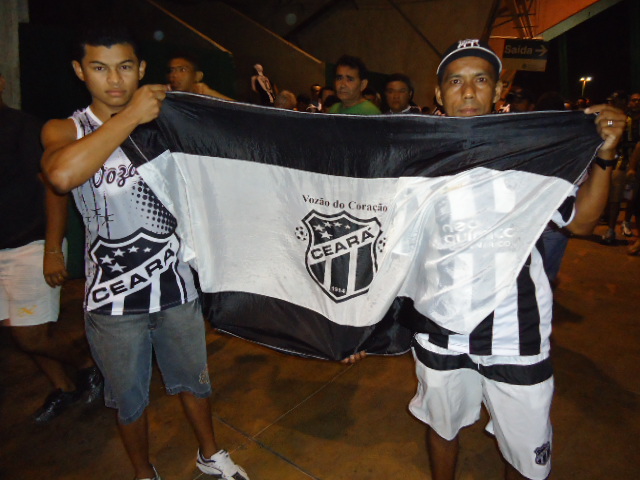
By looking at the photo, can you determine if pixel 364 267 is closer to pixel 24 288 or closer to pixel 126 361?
pixel 126 361

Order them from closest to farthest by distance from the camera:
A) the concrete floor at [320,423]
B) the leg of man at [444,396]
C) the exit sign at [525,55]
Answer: the leg of man at [444,396]
the concrete floor at [320,423]
the exit sign at [525,55]

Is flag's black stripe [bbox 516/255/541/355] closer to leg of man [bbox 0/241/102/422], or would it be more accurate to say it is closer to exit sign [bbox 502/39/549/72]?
leg of man [bbox 0/241/102/422]

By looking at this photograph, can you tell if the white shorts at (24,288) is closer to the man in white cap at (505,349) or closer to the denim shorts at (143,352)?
the denim shorts at (143,352)

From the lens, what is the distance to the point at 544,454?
166 centimetres

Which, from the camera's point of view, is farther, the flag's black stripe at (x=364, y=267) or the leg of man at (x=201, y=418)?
the leg of man at (x=201, y=418)

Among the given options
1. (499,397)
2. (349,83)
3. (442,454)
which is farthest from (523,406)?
(349,83)

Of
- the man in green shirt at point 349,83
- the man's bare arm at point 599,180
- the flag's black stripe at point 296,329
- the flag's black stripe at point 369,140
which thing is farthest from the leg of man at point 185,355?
the man in green shirt at point 349,83

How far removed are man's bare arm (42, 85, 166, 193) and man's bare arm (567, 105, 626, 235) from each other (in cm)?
160

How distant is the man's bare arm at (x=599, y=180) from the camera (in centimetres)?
156

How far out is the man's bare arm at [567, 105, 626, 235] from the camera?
1.56 metres

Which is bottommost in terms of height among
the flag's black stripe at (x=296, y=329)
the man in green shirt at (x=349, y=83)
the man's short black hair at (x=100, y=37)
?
the flag's black stripe at (x=296, y=329)

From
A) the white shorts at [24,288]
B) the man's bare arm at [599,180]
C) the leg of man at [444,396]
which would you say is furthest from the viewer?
the white shorts at [24,288]

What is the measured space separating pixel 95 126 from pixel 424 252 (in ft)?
4.55

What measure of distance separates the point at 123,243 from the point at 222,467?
1.24 m
